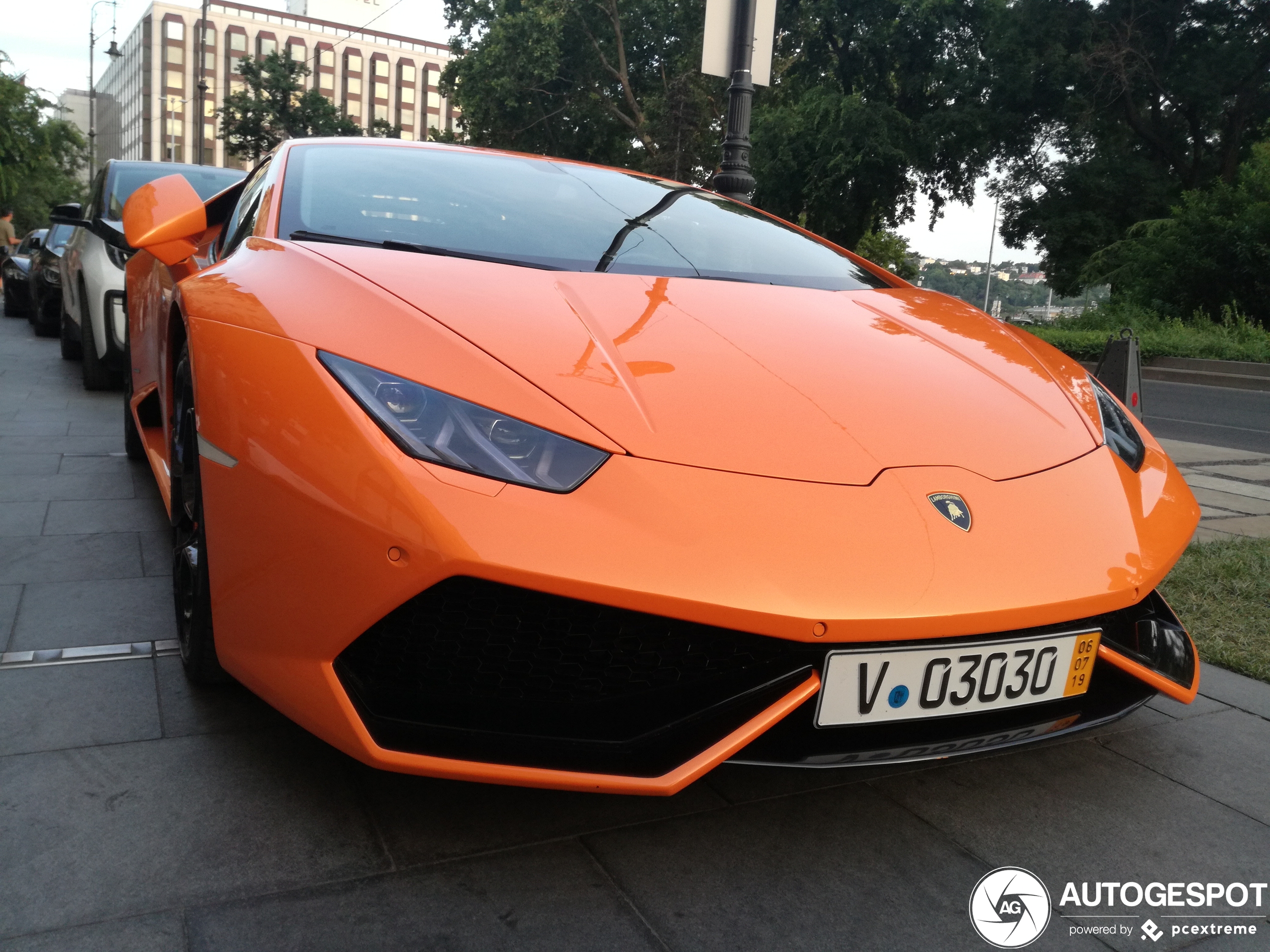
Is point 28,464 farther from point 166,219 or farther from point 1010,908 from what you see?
point 1010,908

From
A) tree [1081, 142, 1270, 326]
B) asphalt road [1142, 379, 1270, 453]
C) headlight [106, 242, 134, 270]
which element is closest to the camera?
headlight [106, 242, 134, 270]

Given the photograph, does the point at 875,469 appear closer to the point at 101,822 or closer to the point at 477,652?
the point at 477,652

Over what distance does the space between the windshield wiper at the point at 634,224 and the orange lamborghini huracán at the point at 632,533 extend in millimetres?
229

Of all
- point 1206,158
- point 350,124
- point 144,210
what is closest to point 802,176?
point 1206,158

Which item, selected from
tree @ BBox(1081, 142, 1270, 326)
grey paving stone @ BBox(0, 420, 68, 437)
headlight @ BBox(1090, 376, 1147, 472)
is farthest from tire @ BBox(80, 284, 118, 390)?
tree @ BBox(1081, 142, 1270, 326)

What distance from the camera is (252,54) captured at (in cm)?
8656

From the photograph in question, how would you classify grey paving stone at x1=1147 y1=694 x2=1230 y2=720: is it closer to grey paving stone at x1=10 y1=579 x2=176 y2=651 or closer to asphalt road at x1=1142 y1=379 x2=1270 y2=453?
grey paving stone at x1=10 y1=579 x2=176 y2=651

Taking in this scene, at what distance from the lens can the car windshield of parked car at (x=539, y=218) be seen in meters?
2.38

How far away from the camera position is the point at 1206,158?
83.6ft

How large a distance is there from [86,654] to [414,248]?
116 centimetres

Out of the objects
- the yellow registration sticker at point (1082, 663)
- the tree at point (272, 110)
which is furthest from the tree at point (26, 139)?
the yellow registration sticker at point (1082, 663)

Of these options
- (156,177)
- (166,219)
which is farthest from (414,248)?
(156,177)

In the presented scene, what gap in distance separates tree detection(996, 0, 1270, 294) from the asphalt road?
11.3 metres

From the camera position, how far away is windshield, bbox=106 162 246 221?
21.7 ft
